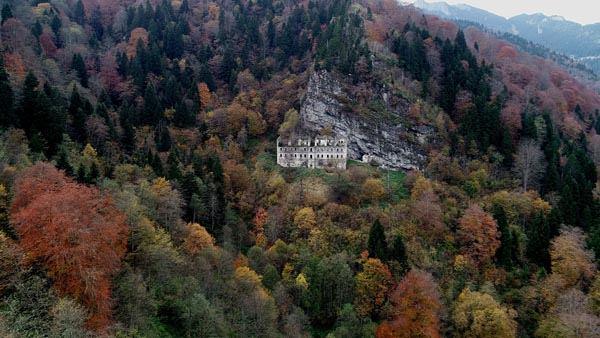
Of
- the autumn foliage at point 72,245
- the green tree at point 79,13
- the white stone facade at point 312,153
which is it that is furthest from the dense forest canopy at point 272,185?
the white stone facade at point 312,153

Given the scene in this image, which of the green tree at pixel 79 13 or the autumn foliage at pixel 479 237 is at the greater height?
the green tree at pixel 79 13

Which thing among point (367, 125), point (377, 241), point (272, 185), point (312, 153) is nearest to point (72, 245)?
point (377, 241)

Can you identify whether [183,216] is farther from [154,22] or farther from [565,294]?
[154,22]

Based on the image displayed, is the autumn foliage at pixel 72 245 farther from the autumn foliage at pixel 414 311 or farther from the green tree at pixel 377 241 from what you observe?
the green tree at pixel 377 241

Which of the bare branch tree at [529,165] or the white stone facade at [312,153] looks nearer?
the bare branch tree at [529,165]

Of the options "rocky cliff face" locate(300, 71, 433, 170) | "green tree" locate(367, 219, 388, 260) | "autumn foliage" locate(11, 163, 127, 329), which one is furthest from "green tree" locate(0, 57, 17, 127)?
"rocky cliff face" locate(300, 71, 433, 170)

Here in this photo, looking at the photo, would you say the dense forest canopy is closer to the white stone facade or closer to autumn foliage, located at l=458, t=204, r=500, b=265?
autumn foliage, located at l=458, t=204, r=500, b=265

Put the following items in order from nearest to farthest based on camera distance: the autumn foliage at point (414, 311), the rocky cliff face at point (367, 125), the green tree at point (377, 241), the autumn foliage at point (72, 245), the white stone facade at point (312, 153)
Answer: the autumn foliage at point (72, 245)
the autumn foliage at point (414, 311)
the green tree at point (377, 241)
the white stone facade at point (312, 153)
the rocky cliff face at point (367, 125)

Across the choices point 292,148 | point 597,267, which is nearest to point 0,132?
point 292,148
